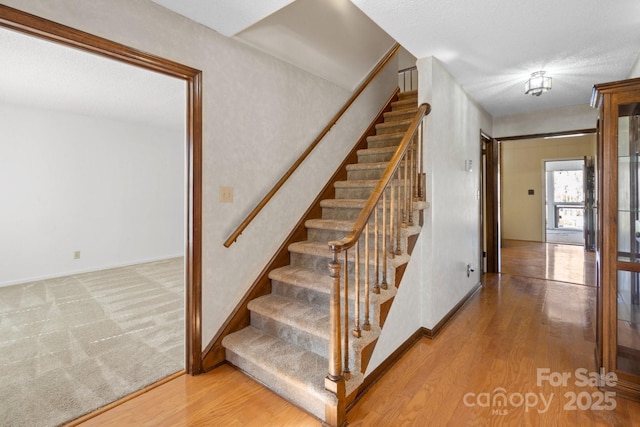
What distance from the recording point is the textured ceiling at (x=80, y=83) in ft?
8.96

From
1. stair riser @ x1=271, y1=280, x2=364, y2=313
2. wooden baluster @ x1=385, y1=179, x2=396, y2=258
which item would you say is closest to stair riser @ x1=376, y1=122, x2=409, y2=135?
wooden baluster @ x1=385, y1=179, x2=396, y2=258

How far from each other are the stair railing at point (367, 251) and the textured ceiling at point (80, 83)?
7.36 ft

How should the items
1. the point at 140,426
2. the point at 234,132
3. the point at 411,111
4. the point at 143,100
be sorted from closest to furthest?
the point at 140,426 → the point at 234,132 → the point at 411,111 → the point at 143,100

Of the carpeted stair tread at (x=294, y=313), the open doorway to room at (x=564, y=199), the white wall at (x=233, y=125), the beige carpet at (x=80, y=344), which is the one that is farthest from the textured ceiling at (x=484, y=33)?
the open doorway to room at (x=564, y=199)

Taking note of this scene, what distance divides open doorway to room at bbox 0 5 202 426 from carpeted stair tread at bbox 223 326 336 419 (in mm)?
313

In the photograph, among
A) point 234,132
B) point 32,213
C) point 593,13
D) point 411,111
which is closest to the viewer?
point 593,13

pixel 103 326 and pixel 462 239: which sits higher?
pixel 462 239

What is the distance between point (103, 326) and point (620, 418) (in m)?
3.90

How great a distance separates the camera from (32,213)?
4.47 m

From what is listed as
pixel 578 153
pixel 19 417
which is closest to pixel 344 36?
pixel 19 417

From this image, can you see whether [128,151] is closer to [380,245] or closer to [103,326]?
[103,326]

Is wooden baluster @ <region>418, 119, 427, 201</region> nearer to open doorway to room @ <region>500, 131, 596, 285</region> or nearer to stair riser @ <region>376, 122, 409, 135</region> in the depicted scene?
stair riser @ <region>376, 122, 409, 135</region>

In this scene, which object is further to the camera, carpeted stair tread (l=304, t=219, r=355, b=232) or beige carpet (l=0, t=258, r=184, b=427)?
carpeted stair tread (l=304, t=219, r=355, b=232)

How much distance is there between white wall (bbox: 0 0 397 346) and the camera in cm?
178
